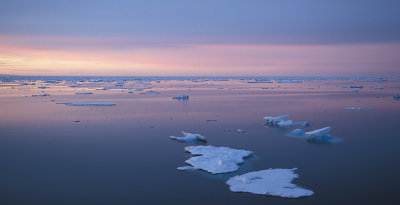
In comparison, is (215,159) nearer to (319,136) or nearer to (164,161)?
(164,161)

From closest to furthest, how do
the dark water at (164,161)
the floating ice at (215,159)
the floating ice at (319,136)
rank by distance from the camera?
the dark water at (164,161) → the floating ice at (215,159) → the floating ice at (319,136)

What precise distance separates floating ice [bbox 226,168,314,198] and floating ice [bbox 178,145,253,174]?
→ 0.55m

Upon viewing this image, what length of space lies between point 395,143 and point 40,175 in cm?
878

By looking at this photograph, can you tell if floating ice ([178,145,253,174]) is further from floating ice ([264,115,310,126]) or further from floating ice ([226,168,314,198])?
floating ice ([264,115,310,126])

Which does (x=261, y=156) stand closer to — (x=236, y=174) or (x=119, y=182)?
(x=236, y=174)

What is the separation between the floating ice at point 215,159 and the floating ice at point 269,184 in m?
0.55

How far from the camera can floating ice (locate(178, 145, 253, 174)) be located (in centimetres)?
639

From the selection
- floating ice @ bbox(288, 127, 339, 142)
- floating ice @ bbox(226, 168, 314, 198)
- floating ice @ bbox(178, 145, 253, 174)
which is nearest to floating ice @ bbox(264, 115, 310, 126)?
floating ice @ bbox(288, 127, 339, 142)

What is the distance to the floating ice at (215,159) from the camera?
639cm

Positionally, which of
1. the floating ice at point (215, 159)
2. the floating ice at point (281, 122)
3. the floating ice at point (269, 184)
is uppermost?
the floating ice at point (281, 122)

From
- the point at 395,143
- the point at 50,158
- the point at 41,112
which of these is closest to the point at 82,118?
the point at 41,112

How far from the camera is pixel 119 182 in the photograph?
5785 millimetres

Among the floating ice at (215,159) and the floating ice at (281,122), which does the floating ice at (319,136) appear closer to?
the floating ice at (281,122)

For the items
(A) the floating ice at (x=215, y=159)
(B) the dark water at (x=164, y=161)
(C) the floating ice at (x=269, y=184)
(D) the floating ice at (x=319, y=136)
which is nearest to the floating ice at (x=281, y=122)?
(B) the dark water at (x=164, y=161)
